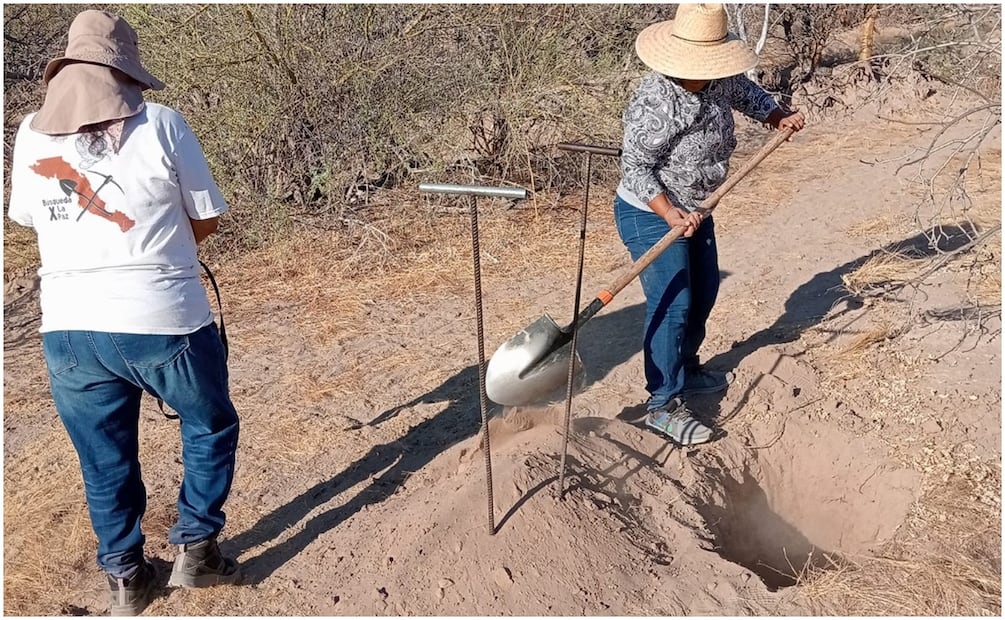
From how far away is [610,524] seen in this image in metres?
3.23

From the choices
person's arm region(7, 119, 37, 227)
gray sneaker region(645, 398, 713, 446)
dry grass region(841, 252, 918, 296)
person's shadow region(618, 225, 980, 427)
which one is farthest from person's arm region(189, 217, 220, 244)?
dry grass region(841, 252, 918, 296)

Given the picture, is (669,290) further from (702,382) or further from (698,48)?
(698,48)

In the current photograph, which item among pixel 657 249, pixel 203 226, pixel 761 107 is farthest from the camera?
pixel 761 107

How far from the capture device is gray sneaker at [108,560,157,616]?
9.88 feet

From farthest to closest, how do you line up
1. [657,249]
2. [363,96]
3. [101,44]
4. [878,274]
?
[363,96] < [878,274] < [657,249] < [101,44]

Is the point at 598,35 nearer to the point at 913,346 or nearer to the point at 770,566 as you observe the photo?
the point at 913,346

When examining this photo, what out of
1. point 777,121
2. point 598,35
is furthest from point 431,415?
point 598,35

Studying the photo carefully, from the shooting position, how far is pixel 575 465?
3514 mm

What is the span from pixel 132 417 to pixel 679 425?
7.30ft

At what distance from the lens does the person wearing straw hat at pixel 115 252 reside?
8.04 feet

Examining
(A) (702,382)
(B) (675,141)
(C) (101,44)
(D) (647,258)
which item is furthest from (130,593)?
(A) (702,382)

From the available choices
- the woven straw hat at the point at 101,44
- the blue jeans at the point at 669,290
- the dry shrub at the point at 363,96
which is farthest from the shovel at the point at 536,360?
the dry shrub at the point at 363,96

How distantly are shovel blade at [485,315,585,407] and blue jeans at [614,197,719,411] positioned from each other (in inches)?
21.1

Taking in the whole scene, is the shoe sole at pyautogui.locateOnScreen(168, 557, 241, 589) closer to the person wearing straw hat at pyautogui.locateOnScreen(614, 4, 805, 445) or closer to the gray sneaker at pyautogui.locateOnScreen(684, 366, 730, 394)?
the person wearing straw hat at pyautogui.locateOnScreen(614, 4, 805, 445)
